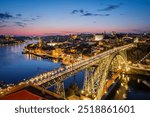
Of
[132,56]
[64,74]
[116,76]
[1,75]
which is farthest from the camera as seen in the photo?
[132,56]

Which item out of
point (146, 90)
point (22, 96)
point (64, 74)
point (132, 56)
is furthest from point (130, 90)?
point (132, 56)

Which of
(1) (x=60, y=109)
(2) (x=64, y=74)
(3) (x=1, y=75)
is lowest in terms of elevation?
(3) (x=1, y=75)

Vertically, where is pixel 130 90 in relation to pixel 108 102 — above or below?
below

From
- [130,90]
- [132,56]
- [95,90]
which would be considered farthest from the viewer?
[132,56]

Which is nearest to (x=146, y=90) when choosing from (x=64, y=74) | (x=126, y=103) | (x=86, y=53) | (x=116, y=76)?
(x=116, y=76)

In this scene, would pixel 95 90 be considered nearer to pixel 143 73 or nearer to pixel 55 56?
pixel 143 73

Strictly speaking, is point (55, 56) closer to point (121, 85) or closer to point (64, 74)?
point (121, 85)

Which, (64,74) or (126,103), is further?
(64,74)

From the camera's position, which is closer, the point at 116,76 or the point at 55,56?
the point at 116,76

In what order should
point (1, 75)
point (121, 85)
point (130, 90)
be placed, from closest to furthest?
point (130, 90)
point (121, 85)
point (1, 75)
